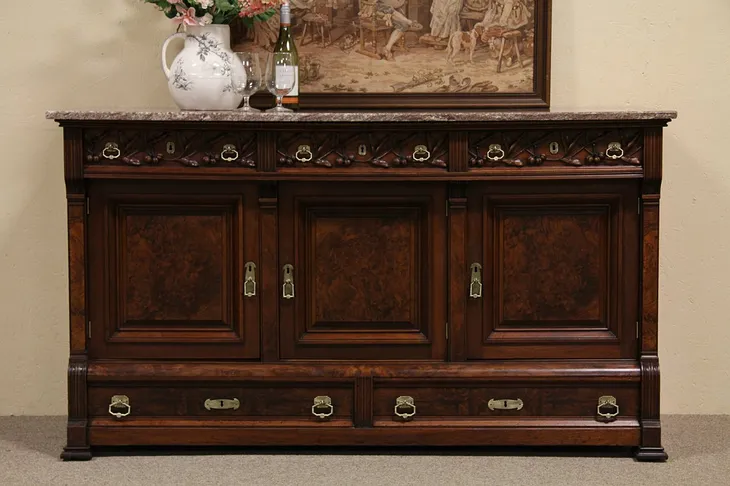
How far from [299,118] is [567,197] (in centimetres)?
89

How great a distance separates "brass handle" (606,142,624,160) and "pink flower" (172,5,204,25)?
1.41m

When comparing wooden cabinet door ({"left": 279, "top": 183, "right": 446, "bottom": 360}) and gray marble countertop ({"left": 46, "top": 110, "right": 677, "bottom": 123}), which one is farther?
wooden cabinet door ({"left": 279, "top": 183, "right": 446, "bottom": 360})

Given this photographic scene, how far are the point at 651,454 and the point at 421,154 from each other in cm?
122

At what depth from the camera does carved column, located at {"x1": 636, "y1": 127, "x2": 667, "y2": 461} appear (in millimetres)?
3082

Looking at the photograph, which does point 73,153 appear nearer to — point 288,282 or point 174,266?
point 174,266

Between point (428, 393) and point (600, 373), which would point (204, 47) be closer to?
point (428, 393)

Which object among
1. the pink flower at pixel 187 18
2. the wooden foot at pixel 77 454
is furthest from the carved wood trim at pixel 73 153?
the wooden foot at pixel 77 454

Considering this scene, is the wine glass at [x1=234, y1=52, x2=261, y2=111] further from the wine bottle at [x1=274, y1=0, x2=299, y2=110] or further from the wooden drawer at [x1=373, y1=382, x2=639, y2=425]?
the wooden drawer at [x1=373, y1=382, x2=639, y2=425]

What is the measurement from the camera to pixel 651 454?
3125 mm

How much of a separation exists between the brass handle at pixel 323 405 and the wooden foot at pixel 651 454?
1.00 m

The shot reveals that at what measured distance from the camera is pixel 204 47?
10.7ft

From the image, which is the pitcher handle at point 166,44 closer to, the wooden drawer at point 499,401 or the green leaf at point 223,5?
the green leaf at point 223,5

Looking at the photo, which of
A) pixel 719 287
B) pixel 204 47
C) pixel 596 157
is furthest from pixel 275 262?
pixel 719 287

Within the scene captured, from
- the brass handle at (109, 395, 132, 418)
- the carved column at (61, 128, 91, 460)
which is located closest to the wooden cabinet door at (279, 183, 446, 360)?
the brass handle at (109, 395, 132, 418)
